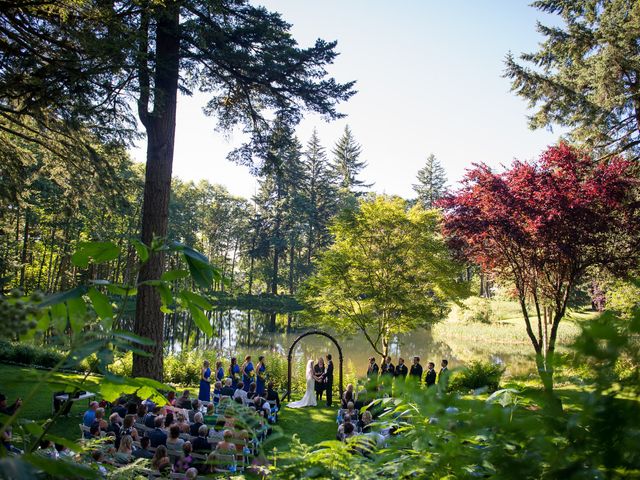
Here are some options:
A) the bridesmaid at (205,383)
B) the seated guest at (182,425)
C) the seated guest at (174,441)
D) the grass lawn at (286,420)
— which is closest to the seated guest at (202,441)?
the seated guest at (174,441)

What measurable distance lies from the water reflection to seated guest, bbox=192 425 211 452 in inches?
515

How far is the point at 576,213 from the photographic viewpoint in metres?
11.5

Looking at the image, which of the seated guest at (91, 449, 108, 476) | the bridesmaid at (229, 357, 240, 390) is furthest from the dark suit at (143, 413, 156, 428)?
the seated guest at (91, 449, 108, 476)

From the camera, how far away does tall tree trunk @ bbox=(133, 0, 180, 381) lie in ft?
34.3

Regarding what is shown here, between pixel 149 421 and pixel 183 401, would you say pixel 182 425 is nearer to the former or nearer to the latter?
pixel 149 421

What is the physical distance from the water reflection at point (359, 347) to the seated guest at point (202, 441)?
13089 millimetres

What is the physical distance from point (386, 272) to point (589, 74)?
10.3 m

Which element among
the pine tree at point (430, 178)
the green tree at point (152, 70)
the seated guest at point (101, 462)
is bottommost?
the seated guest at point (101, 462)

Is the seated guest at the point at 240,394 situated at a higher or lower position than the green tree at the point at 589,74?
lower

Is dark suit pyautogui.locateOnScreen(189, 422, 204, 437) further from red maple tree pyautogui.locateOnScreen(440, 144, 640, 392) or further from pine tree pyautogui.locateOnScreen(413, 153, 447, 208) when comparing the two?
pine tree pyautogui.locateOnScreen(413, 153, 447, 208)

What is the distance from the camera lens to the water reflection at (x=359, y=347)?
25938 millimetres

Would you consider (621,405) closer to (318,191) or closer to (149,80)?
(149,80)

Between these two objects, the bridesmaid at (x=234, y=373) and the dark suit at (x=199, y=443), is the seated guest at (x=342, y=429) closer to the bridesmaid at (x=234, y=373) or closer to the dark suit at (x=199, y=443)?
the dark suit at (x=199, y=443)

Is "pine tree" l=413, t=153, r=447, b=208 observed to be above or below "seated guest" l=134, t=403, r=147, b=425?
above
